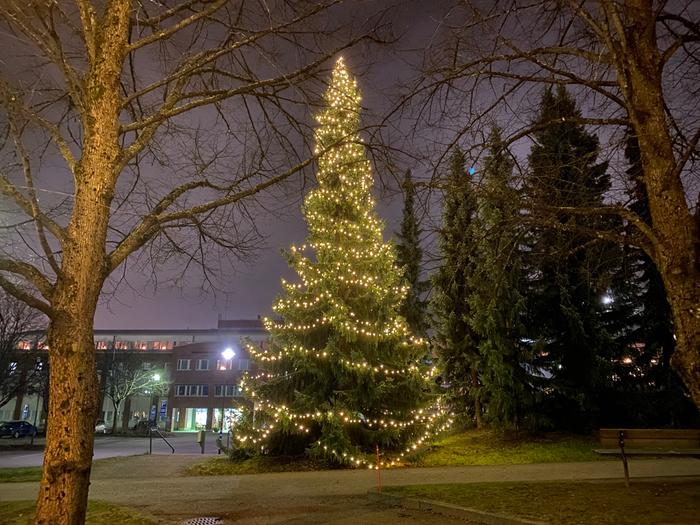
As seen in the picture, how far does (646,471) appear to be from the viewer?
11.8 metres

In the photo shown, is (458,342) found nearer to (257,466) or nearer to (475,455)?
(475,455)

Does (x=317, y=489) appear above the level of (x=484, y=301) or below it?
below

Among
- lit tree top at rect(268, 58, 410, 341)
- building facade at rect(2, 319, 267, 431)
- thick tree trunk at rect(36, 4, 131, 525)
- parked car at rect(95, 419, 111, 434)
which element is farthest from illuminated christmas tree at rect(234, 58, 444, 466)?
building facade at rect(2, 319, 267, 431)

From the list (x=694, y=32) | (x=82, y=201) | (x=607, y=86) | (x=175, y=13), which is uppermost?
(x=175, y=13)

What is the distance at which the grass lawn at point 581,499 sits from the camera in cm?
677

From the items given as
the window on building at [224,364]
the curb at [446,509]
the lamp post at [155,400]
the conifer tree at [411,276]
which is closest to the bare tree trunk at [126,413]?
the lamp post at [155,400]

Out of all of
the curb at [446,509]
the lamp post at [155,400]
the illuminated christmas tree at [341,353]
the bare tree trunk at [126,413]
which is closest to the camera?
the curb at [446,509]

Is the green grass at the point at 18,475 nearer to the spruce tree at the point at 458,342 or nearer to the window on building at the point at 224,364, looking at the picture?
the spruce tree at the point at 458,342

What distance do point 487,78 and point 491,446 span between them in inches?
594

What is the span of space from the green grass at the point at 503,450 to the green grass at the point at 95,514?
28.2ft

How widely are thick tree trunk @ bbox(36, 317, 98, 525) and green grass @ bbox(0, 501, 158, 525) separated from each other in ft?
11.2

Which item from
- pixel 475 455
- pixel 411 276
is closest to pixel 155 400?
pixel 411 276

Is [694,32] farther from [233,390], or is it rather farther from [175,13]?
[233,390]

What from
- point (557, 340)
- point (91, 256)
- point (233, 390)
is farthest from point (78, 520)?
point (233, 390)
